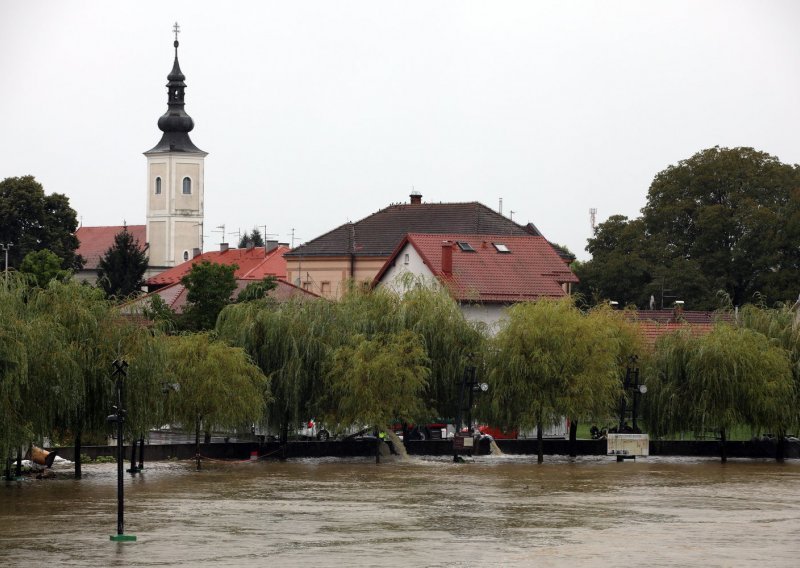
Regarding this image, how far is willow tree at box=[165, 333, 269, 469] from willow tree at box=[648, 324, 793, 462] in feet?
52.8

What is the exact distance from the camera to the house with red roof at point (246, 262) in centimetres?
13150

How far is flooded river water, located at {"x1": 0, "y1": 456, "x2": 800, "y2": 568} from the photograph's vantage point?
33.5 metres

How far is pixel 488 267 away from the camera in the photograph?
86.4m

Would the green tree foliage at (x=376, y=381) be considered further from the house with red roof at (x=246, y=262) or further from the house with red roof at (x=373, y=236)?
the house with red roof at (x=246, y=262)

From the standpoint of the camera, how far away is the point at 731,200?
347ft

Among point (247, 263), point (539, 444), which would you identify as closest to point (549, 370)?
point (539, 444)

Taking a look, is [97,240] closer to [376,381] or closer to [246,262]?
[246,262]

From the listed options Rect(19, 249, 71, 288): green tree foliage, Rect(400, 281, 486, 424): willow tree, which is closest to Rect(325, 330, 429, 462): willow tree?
Rect(400, 281, 486, 424): willow tree

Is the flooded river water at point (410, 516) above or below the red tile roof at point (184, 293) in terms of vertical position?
below

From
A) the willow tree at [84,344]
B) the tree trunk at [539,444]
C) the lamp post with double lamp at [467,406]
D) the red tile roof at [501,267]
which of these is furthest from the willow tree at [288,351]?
the red tile roof at [501,267]

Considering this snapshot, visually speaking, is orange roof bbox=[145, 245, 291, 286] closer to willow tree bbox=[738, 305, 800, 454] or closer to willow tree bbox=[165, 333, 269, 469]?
willow tree bbox=[738, 305, 800, 454]

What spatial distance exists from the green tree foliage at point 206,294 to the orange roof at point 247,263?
33192 mm

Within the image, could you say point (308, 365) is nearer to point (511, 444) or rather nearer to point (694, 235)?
point (511, 444)

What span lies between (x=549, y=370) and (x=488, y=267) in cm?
2469
